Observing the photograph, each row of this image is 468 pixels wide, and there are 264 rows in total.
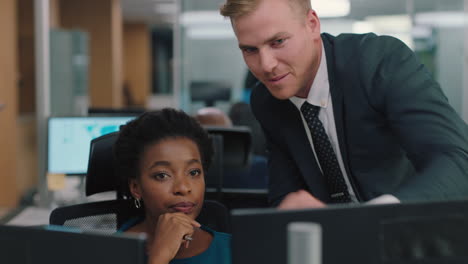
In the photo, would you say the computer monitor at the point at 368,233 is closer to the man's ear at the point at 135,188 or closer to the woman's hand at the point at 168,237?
the woman's hand at the point at 168,237

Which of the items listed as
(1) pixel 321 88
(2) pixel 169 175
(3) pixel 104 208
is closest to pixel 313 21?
(1) pixel 321 88

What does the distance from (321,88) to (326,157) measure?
0.16 metres

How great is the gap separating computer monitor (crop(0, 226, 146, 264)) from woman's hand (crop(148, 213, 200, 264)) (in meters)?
0.51

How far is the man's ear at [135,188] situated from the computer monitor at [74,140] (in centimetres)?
173

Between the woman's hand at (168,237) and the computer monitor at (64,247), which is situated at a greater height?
the computer monitor at (64,247)

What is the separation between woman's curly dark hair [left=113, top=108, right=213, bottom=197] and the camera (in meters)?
1.41

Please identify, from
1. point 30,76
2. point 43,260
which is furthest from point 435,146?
point 30,76

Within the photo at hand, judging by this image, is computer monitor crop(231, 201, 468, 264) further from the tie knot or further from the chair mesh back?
the chair mesh back

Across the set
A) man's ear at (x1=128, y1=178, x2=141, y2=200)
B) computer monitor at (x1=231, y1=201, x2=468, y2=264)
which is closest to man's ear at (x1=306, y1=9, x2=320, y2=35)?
man's ear at (x1=128, y1=178, x2=141, y2=200)

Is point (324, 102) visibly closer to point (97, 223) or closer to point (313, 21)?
point (313, 21)

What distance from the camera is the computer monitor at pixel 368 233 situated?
621mm

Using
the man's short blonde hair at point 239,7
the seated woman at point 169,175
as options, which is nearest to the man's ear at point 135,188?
the seated woman at point 169,175

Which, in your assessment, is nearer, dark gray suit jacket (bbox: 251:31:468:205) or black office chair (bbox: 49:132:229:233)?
dark gray suit jacket (bbox: 251:31:468:205)

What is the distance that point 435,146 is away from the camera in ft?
3.44
